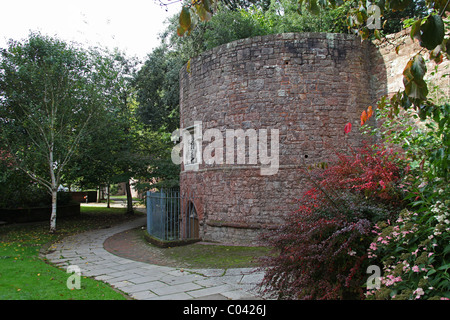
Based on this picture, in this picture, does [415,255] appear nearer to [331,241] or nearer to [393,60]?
[331,241]

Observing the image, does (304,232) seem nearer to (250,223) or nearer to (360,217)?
(360,217)

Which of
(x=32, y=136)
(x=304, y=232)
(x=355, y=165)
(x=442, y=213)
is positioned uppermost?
(x=32, y=136)

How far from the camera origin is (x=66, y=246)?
9.98m

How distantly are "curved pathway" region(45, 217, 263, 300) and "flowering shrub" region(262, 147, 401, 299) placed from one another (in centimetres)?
51

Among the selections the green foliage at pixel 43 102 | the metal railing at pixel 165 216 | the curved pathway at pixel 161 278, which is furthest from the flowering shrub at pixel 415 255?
the green foliage at pixel 43 102

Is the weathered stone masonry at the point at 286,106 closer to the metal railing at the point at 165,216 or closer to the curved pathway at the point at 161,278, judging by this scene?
the metal railing at the point at 165,216

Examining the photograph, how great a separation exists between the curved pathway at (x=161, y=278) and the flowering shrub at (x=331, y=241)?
506 millimetres

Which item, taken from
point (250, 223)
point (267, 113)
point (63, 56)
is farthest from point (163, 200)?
point (63, 56)

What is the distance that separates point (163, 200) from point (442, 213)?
7713mm

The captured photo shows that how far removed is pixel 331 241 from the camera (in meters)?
3.80

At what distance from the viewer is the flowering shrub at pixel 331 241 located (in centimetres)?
381

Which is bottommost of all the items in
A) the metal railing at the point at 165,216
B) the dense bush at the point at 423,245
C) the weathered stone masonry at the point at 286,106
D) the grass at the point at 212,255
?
the grass at the point at 212,255

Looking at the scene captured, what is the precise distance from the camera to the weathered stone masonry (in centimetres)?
866
